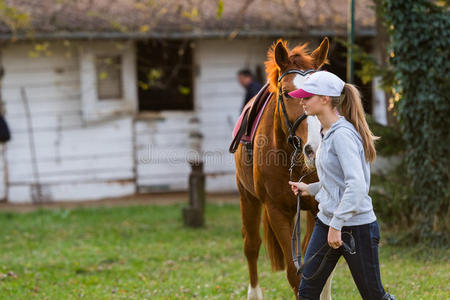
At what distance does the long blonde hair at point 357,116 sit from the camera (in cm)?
323

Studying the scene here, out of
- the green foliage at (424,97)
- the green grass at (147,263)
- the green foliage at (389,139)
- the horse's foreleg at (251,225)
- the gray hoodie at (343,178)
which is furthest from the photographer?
the green foliage at (389,139)

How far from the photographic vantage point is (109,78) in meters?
12.4

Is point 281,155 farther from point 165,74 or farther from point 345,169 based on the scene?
point 165,74

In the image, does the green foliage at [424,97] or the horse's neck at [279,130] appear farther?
the green foliage at [424,97]

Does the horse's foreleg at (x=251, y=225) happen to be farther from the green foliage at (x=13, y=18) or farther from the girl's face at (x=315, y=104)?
the green foliage at (x=13, y=18)

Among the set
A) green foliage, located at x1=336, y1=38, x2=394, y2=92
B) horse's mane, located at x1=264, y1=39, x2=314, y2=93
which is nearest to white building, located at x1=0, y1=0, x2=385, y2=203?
green foliage, located at x1=336, y1=38, x2=394, y2=92

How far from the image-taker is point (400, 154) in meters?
7.46

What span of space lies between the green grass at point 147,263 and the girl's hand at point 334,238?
Answer: 7.25 ft

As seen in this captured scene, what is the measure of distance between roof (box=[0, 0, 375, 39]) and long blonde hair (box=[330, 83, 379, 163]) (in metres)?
7.90

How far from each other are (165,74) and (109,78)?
1.19 meters

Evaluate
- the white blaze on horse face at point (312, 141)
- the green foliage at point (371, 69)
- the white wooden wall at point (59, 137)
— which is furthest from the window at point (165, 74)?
the white blaze on horse face at point (312, 141)

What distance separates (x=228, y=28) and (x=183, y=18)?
3.22 feet

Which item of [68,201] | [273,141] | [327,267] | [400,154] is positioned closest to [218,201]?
[68,201]

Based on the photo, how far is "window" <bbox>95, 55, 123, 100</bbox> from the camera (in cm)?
1224
